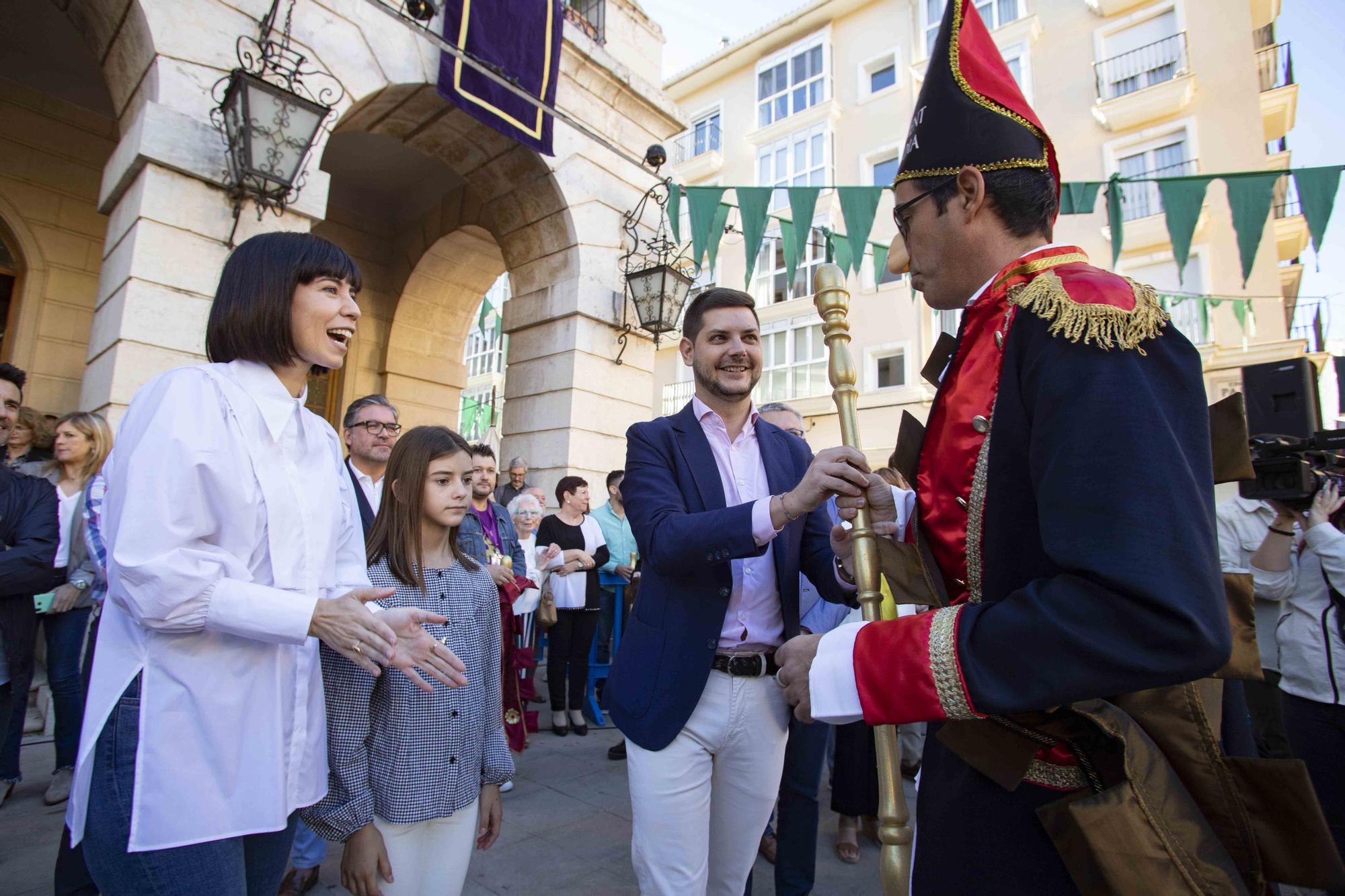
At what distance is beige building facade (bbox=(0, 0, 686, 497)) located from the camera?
4906mm

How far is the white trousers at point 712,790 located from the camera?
6.46ft

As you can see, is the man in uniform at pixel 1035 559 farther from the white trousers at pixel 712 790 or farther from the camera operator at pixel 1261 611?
the camera operator at pixel 1261 611

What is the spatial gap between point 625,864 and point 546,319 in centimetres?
559

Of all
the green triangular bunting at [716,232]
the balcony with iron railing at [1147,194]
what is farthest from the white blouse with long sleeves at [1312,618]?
the balcony with iron railing at [1147,194]

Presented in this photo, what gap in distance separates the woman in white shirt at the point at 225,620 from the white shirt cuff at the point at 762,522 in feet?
2.66

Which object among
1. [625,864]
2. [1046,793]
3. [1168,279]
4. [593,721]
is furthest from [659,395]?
[1046,793]

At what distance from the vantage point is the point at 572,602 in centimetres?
561

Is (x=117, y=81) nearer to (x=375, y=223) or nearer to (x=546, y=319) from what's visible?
(x=546, y=319)

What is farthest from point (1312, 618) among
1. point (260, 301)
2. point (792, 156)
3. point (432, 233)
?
point (792, 156)

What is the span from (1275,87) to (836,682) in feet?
72.3

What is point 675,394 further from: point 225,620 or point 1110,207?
point 225,620

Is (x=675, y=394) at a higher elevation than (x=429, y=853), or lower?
higher

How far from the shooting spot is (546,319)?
766cm

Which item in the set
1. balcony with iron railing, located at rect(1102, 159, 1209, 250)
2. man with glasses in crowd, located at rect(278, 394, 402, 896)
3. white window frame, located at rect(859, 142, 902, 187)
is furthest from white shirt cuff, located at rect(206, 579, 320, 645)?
white window frame, located at rect(859, 142, 902, 187)
